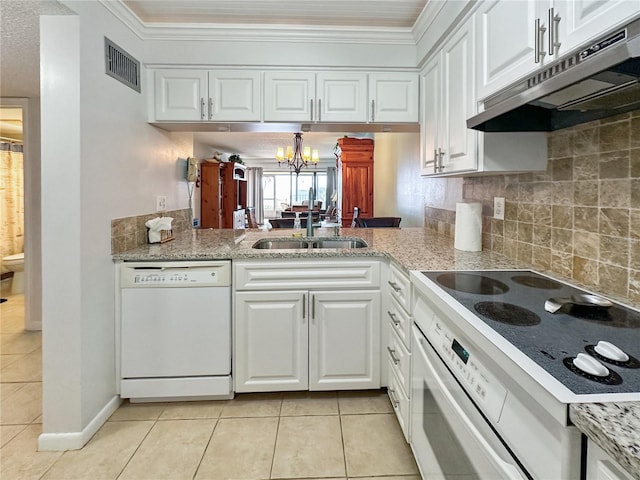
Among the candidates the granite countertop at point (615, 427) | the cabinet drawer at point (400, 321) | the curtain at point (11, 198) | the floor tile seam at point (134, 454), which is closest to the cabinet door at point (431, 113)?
the cabinet drawer at point (400, 321)

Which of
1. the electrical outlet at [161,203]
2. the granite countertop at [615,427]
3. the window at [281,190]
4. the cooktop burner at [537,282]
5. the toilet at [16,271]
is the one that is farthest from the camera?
the window at [281,190]

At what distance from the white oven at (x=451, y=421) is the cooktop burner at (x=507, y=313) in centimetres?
12

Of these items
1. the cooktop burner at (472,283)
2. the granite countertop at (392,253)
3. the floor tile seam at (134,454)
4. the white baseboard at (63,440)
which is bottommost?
the floor tile seam at (134,454)

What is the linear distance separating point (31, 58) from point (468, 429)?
318 centimetres

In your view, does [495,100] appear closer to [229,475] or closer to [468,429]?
[468,429]

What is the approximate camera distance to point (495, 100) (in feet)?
4.19

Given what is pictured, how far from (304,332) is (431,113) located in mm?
1535

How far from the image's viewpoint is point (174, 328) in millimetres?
2102

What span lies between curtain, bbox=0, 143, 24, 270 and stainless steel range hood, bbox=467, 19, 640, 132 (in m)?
Result: 5.89

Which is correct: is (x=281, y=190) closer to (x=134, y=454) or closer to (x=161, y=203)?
(x=161, y=203)

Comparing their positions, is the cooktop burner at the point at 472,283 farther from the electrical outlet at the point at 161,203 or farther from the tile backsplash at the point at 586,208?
the electrical outlet at the point at 161,203

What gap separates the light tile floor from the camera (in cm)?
163

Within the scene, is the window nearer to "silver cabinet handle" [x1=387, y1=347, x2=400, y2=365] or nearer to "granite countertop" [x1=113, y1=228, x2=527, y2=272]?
"granite countertop" [x1=113, y1=228, x2=527, y2=272]

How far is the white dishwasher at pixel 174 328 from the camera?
208 cm
